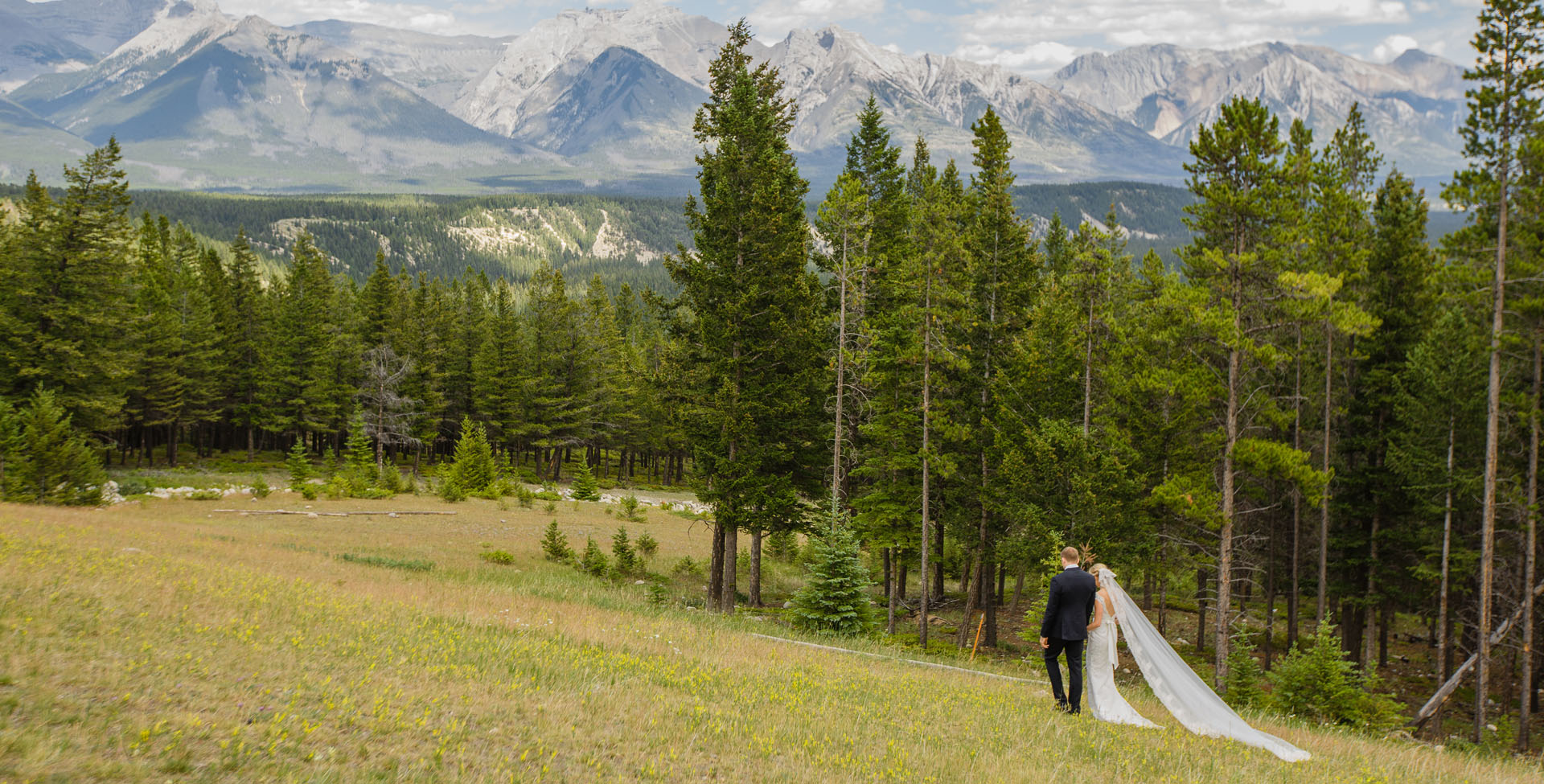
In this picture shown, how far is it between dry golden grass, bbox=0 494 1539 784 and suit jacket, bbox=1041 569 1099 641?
117 cm

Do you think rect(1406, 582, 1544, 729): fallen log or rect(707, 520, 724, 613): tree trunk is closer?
rect(1406, 582, 1544, 729): fallen log

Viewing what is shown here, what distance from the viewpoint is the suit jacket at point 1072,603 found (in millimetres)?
10422

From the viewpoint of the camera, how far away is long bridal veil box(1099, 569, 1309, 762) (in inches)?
423

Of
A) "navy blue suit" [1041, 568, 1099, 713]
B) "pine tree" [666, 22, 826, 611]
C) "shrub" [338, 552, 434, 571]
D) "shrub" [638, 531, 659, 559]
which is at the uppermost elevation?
"pine tree" [666, 22, 826, 611]

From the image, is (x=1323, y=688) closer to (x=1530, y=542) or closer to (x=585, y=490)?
(x=1530, y=542)

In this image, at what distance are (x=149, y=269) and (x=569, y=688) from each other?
69782 mm

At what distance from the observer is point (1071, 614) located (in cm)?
1042

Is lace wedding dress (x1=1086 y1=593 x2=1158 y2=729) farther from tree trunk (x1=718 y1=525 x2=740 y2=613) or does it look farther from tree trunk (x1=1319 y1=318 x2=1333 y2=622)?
tree trunk (x1=1319 y1=318 x2=1333 y2=622)

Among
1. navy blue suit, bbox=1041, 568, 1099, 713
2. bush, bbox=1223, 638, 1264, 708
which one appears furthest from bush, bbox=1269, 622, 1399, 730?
navy blue suit, bbox=1041, 568, 1099, 713

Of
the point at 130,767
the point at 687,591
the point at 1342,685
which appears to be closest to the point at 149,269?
the point at 687,591

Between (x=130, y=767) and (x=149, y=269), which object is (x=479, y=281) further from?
(x=130, y=767)

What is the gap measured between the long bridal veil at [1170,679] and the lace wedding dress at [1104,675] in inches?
11.3

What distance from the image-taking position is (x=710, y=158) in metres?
25.6

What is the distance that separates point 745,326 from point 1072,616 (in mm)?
16405
